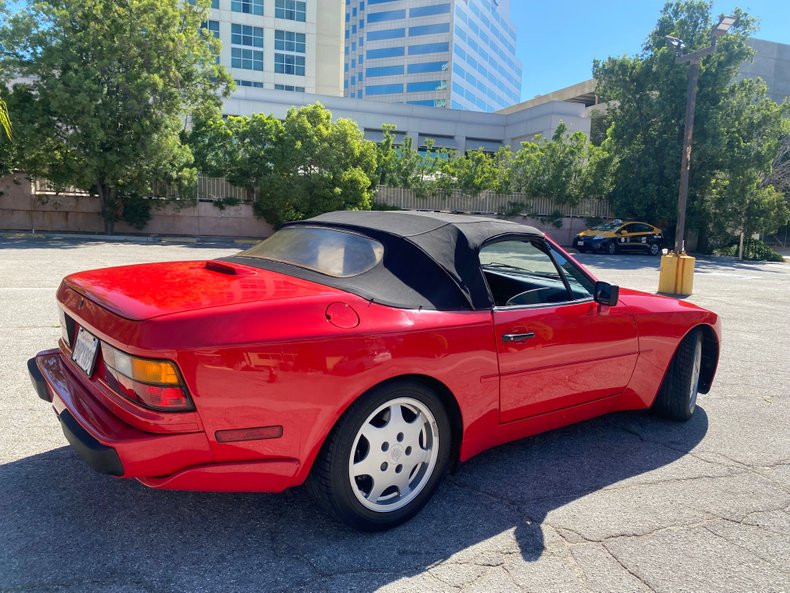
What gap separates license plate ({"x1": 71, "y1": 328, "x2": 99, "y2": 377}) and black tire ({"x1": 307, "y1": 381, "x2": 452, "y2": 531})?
113 cm

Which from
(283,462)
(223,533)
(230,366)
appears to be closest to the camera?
(230,366)

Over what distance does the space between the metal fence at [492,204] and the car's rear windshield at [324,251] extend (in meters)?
25.2

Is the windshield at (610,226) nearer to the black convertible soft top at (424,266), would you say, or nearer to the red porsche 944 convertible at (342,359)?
the red porsche 944 convertible at (342,359)

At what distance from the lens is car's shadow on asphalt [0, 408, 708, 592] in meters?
2.38

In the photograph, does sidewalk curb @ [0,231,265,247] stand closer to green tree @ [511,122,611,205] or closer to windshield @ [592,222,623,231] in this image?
green tree @ [511,122,611,205]

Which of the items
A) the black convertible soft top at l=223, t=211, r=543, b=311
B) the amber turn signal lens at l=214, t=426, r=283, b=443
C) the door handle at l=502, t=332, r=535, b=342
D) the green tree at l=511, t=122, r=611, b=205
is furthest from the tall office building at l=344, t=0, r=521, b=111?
the amber turn signal lens at l=214, t=426, r=283, b=443

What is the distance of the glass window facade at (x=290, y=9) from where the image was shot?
192 ft

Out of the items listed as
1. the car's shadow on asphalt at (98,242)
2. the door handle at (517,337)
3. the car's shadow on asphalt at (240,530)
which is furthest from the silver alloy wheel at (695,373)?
the car's shadow on asphalt at (98,242)

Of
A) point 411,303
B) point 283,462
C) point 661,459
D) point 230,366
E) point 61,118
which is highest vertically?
point 61,118

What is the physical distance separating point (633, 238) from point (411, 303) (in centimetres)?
2631

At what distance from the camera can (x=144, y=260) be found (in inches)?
572

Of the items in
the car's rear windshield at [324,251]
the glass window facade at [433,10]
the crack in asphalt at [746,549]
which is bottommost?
the crack in asphalt at [746,549]

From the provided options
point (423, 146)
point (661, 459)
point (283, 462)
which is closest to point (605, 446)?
point (661, 459)

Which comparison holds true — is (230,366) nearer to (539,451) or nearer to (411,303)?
(411,303)
